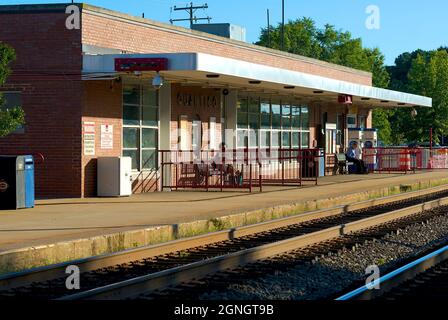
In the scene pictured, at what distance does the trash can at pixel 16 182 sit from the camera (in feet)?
57.0

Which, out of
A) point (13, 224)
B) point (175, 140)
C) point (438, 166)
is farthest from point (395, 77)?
point (13, 224)

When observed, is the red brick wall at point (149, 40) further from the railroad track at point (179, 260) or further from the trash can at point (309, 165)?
the railroad track at point (179, 260)

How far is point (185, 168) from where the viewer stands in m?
24.7

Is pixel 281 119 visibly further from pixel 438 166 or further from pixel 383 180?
pixel 438 166

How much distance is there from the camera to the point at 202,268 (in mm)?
10734

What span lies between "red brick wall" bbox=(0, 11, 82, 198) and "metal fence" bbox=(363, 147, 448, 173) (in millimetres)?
20061

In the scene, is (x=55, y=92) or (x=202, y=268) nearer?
(x=202, y=268)

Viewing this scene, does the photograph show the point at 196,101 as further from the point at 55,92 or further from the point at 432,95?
the point at 432,95

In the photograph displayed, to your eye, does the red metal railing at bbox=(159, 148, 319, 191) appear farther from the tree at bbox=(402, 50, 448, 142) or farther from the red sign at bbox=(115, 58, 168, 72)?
the tree at bbox=(402, 50, 448, 142)

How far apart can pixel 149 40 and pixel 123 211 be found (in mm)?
7504

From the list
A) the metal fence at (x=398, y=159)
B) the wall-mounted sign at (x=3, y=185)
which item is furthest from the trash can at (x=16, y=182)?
the metal fence at (x=398, y=159)

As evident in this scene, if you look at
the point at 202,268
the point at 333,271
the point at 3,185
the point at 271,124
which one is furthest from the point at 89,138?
the point at 271,124

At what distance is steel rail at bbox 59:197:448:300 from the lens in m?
8.84
